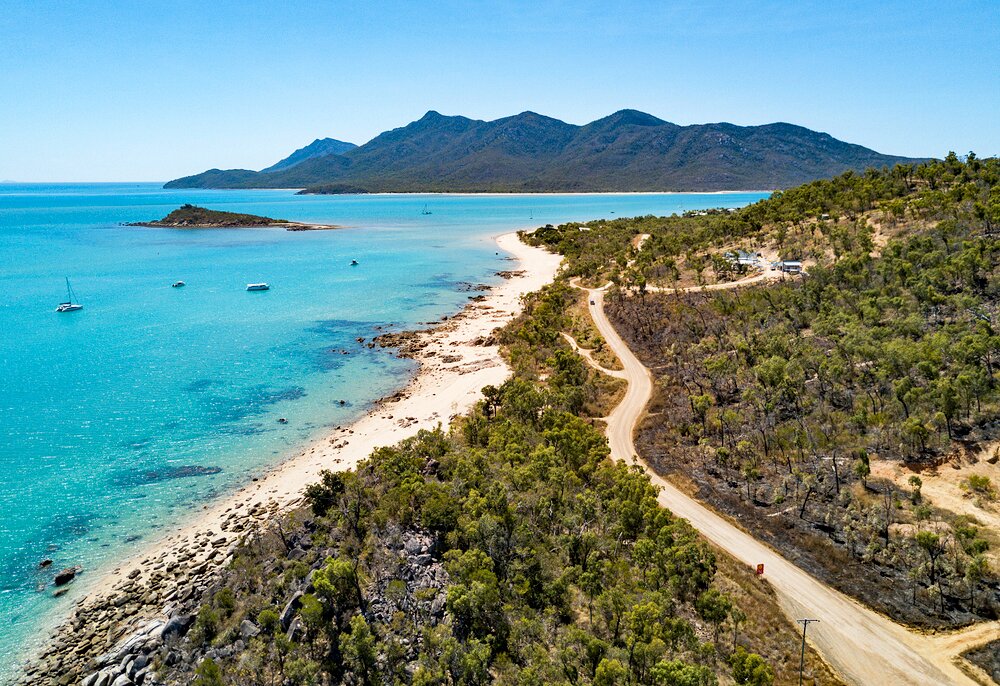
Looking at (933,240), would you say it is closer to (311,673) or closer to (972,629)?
(972,629)

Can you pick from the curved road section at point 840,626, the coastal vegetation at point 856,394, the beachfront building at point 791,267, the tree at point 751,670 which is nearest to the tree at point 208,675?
the tree at point 751,670

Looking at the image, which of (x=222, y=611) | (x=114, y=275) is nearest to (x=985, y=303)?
(x=222, y=611)

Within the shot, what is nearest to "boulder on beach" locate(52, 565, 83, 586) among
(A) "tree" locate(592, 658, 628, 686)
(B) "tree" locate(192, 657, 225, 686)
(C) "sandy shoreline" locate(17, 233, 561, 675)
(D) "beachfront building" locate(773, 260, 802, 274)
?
(C) "sandy shoreline" locate(17, 233, 561, 675)

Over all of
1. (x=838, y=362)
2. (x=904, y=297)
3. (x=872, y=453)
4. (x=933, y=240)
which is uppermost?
(x=933, y=240)

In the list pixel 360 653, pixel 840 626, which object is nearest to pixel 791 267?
pixel 840 626

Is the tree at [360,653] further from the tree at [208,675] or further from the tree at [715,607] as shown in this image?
the tree at [715,607]
